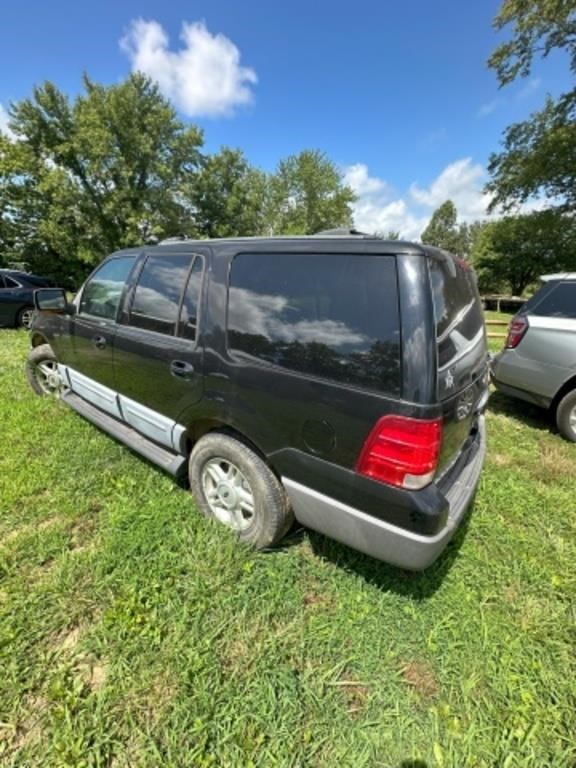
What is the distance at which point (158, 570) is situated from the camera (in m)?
2.13

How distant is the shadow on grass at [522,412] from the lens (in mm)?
4441

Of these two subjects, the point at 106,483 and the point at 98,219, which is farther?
the point at 98,219

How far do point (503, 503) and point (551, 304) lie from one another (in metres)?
2.47

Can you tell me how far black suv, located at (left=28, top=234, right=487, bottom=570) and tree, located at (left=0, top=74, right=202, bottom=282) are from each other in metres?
25.4

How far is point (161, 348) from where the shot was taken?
96.8 inches

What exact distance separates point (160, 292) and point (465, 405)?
2.15 meters

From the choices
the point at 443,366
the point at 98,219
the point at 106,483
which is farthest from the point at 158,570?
the point at 98,219

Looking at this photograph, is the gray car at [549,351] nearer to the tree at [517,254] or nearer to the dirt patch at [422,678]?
the dirt patch at [422,678]

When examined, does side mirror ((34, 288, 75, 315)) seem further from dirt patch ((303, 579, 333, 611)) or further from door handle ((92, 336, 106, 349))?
dirt patch ((303, 579, 333, 611))

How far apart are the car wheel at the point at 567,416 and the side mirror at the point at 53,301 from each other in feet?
17.1

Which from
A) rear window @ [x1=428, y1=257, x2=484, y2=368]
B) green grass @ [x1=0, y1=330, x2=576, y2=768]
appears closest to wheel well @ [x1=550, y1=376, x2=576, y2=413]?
green grass @ [x1=0, y1=330, x2=576, y2=768]

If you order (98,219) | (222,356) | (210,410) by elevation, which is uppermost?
(98,219)

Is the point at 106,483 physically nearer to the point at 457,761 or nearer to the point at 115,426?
the point at 115,426

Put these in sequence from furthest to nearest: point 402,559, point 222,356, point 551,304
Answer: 1. point 551,304
2. point 222,356
3. point 402,559
